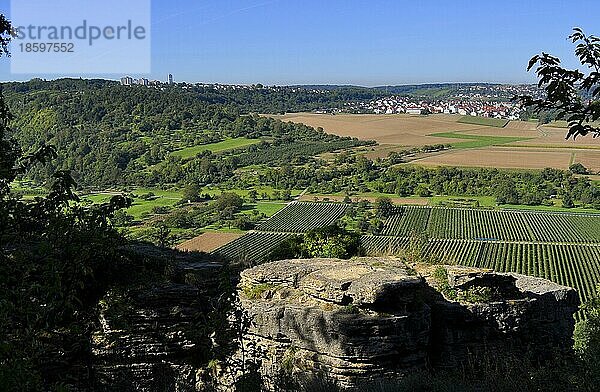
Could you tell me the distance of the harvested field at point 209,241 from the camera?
38122mm

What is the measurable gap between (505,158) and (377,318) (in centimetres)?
7574

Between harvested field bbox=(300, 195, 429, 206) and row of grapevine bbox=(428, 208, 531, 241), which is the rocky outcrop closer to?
row of grapevine bbox=(428, 208, 531, 241)

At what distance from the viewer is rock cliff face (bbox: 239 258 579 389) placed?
30.1 ft

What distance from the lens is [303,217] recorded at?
168ft

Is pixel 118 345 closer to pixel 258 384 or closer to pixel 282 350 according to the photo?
pixel 282 350

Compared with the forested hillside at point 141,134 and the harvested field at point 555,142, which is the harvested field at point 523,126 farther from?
the forested hillside at point 141,134

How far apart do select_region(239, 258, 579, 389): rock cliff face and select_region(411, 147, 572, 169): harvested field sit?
66359 millimetres

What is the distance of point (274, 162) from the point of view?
82688 mm

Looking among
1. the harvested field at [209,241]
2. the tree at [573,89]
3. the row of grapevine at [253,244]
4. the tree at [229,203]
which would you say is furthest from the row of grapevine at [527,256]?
the tree at [573,89]

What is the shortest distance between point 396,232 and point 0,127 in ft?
136

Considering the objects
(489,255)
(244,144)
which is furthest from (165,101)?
(489,255)

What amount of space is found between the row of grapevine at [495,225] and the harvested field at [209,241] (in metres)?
12.5

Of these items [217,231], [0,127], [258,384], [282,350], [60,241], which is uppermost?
[0,127]

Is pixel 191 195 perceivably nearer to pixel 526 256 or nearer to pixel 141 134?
pixel 141 134
